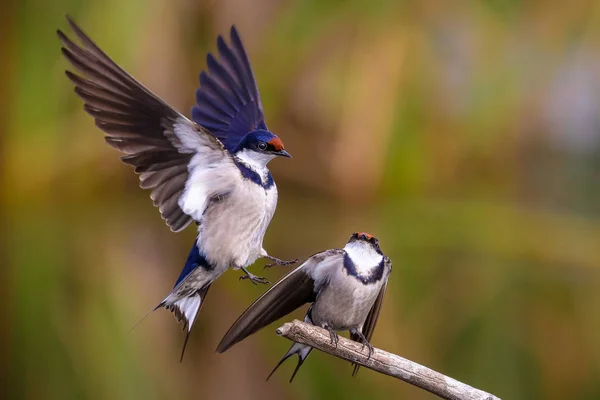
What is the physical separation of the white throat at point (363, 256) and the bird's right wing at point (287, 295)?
2 centimetres

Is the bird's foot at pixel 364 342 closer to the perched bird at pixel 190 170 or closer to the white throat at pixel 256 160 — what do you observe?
the perched bird at pixel 190 170

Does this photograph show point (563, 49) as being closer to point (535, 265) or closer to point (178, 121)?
point (535, 265)

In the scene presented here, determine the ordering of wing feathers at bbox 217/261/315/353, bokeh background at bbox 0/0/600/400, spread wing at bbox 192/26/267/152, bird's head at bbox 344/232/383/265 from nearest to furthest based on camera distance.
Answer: wing feathers at bbox 217/261/315/353 < bird's head at bbox 344/232/383/265 < spread wing at bbox 192/26/267/152 < bokeh background at bbox 0/0/600/400

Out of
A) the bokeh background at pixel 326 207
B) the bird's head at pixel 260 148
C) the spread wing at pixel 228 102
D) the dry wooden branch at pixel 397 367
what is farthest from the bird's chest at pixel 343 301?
the bokeh background at pixel 326 207

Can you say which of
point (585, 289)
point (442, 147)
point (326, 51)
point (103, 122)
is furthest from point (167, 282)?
point (442, 147)

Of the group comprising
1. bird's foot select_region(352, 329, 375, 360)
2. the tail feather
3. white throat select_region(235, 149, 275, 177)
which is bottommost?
bird's foot select_region(352, 329, 375, 360)

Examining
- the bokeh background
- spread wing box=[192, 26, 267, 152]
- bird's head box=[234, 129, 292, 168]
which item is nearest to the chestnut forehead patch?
bird's head box=[234, 129, 292, 168]

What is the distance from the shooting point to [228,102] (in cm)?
197

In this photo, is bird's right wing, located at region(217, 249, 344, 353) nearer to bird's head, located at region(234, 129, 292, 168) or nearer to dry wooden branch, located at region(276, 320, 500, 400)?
dry wooden branch, located at region(276, 320, 500, 400)

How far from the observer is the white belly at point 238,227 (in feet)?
4.71

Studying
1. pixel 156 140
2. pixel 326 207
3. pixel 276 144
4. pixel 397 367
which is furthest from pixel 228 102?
pixel 326 207

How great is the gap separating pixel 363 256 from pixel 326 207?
4609 mm

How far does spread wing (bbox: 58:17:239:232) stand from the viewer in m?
1.44

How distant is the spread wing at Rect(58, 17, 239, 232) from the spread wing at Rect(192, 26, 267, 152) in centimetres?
42
